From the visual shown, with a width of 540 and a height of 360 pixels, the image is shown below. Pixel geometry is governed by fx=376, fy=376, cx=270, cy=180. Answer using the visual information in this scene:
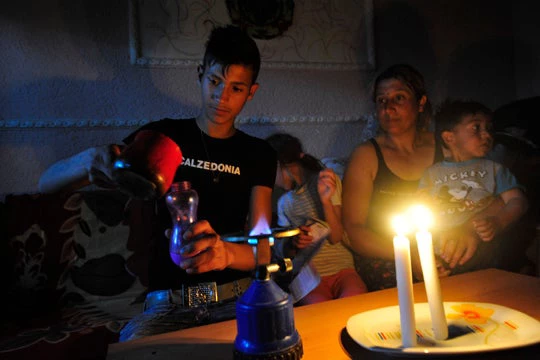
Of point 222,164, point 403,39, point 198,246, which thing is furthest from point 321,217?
point 403,39

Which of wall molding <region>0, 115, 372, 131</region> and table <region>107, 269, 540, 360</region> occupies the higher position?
wall molding <region>0, 115, 372, 131</region>

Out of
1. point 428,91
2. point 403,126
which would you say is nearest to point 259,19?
point 403,126

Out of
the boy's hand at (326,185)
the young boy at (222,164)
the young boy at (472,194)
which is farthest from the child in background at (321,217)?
the young boy at (472,194)

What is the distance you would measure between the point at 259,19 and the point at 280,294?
1836 mm

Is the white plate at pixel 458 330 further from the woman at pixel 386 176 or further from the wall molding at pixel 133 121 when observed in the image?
the wall molding at pixel 133 121

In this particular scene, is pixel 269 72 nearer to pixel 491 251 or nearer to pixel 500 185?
pixel 500 185

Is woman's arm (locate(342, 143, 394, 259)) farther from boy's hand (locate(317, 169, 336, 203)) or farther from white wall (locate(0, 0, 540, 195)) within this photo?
white wall (locate(0, 0, 540, 195))

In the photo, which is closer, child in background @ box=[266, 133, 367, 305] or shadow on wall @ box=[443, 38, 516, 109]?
child in background @ box=[266, 133, 367, 305]

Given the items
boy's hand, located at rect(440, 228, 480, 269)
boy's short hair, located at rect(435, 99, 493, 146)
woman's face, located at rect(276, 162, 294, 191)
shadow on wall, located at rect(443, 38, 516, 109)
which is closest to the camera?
boy's hand, located at rect(440, 228, 480, 269)

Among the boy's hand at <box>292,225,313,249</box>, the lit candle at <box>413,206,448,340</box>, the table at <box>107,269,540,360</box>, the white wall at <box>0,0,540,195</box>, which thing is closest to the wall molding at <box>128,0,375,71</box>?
the white wall at <box>0,0,540,195</box>

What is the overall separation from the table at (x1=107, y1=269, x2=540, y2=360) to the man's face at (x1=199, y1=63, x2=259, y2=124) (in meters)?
0.84

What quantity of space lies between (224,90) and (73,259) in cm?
97

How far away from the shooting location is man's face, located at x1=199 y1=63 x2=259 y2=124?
146 centimetres

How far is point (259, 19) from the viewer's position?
2.09 meters
